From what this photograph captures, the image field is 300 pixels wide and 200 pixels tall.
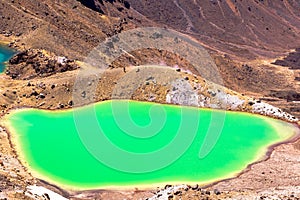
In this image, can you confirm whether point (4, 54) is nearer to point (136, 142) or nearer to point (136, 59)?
point (136, 59)

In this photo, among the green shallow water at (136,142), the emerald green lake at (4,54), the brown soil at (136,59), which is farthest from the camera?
the emerald green lake at (4,54)

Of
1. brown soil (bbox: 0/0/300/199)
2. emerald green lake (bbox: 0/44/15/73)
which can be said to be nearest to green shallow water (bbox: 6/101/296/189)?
brown soil (bbox: 0/0/300/199)

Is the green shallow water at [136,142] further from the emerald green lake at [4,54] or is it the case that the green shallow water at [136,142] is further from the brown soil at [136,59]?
the emerald green lake at [4,54]

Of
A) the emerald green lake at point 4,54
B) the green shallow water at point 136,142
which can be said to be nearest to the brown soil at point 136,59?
the green shallow water at point 136,142

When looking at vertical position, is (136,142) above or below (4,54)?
below

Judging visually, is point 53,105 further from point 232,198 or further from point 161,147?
point 232,198

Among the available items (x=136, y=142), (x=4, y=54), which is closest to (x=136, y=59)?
(x=4, y=54)

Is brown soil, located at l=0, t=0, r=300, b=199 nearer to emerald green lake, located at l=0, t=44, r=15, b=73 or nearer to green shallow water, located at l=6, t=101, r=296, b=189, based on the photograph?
green shallow water, located at l=6, t=101, r=296, b=189

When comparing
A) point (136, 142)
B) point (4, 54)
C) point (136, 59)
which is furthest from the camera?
point (136, 59)

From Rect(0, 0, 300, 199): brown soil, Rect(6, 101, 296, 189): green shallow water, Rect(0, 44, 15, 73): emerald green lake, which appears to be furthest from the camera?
Rect(0, 44, 15, 73): emerald green lake
